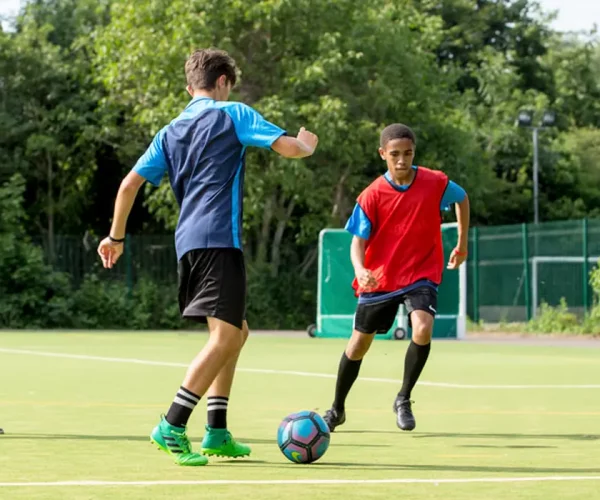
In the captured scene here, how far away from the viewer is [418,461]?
7406 millimetres

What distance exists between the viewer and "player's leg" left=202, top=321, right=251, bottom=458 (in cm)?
745

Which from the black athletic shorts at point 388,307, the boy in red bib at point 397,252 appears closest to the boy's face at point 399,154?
the boy in red bib at point 397,252

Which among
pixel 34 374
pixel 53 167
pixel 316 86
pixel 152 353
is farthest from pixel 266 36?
pixel 34 374

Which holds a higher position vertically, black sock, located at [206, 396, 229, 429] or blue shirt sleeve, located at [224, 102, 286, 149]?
blue shirt sleeve, located at [224, 102, 286, 149]

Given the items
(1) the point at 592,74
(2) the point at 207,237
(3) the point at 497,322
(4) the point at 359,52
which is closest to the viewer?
(2) the point at 207,237

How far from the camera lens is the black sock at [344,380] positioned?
9219 millimetres

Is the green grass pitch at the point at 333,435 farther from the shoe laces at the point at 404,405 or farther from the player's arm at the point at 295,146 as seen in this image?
the player's arm at the point at 295,146

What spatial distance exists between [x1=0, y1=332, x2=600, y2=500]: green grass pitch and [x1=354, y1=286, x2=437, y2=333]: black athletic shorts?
0.63 m

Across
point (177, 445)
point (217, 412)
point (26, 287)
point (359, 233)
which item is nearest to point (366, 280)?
point (359, 233)

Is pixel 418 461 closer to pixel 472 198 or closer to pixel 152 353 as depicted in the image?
pixel 152 353

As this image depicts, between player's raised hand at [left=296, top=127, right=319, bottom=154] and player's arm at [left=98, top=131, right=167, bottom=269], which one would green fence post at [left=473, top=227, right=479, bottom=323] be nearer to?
player's arm at [left=98, top=131, right=167, bottom=269]

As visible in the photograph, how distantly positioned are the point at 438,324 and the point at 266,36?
10.0m

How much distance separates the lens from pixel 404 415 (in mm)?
9070

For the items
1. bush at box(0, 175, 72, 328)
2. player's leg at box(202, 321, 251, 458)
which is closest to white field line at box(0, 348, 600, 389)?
player's leg at box(202, 321, 251, 458)
